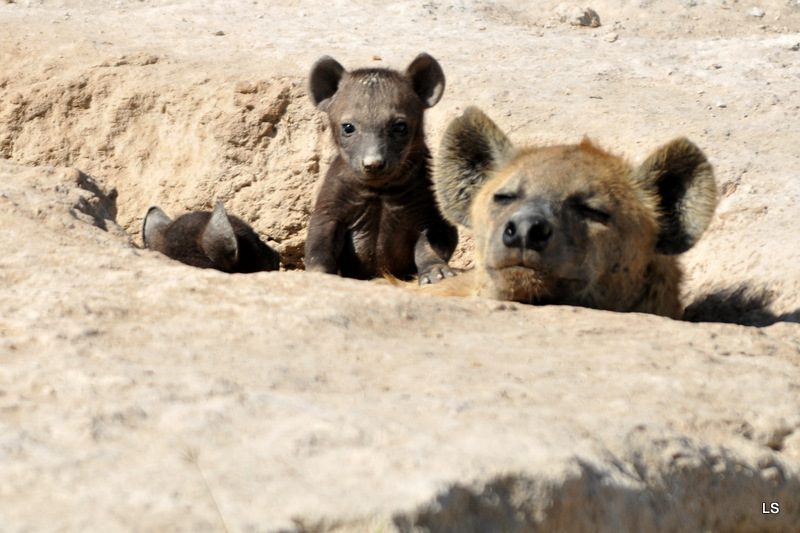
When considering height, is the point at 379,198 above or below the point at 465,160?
below

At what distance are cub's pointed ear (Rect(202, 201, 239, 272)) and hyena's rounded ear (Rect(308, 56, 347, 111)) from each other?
1.40 meters

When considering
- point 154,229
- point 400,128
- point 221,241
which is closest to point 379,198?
point 400,128

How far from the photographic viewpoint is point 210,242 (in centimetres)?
570

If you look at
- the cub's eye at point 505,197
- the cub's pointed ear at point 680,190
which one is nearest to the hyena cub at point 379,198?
the cub's eye at point 505,197

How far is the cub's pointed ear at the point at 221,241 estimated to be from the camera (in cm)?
564

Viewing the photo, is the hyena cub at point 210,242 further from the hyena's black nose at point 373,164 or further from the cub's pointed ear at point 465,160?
the cub's pointed ear at point 465,160

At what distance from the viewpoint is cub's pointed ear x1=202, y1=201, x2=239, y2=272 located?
5641 mm

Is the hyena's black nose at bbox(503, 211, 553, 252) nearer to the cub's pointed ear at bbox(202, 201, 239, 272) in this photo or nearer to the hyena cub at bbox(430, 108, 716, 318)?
the hyena cub at bbox(430, 108, 716, 318)

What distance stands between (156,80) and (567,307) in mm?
5501

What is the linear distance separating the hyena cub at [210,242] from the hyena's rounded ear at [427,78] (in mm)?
1455

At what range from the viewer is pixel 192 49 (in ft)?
28.9

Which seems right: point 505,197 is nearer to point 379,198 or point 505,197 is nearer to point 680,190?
point 680,190

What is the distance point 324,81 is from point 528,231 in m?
3.30

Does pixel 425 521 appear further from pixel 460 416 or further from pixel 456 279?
pixel 456 279
